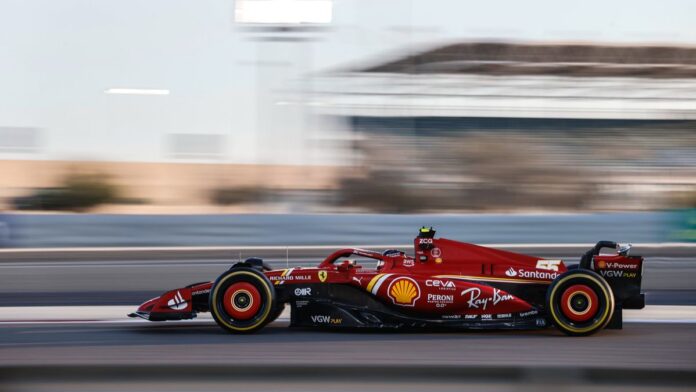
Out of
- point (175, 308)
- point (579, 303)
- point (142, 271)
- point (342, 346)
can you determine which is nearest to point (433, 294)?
point (342, 346)

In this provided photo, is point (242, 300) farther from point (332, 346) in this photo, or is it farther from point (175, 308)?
point (332, 346)

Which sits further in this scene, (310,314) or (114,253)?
(114,253)

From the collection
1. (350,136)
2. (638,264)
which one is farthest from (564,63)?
(638,264)

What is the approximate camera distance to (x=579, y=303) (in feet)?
25.5

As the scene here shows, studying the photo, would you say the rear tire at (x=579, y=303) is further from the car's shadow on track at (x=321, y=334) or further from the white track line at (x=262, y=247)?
the white track line at (x=262, y=247)

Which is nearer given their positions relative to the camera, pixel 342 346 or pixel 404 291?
pixel 342 346

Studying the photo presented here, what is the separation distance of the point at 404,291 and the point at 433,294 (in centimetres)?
25

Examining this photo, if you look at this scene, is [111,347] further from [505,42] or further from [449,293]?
[505,42]

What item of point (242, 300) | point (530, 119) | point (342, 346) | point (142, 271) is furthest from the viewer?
point (530, 119)

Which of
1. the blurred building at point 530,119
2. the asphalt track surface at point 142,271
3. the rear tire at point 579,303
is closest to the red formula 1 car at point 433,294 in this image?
the rear tire at point 579,303

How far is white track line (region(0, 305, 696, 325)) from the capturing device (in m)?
9.12

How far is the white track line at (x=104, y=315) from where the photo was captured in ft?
29.9

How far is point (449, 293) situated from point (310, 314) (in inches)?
48.4

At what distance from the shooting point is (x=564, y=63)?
33562 mm
